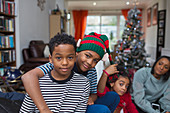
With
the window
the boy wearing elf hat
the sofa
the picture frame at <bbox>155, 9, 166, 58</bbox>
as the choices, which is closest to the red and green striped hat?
the boy wearing elf hat

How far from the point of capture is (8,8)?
336 centimetres

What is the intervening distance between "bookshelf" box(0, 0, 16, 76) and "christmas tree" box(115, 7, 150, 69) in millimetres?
2333

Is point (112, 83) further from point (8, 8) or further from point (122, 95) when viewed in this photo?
point (8, 8)

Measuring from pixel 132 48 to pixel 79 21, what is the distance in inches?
274

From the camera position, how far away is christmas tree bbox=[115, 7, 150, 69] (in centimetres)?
403

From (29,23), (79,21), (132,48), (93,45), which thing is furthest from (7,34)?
(79,21)

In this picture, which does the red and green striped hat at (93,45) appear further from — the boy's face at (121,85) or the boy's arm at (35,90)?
the boy's face at (121,85)

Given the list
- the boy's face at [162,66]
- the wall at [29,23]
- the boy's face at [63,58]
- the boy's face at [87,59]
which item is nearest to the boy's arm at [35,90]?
the boy's face at [63,58]

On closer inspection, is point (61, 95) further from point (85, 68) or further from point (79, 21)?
point (79, 21)

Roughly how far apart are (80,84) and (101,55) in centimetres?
25

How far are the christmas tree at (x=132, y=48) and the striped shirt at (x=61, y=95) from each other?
3028 mm

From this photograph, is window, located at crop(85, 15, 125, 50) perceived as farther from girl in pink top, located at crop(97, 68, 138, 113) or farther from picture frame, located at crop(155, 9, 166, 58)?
girl in pink top, located at crop(97, 68, 138, 113)

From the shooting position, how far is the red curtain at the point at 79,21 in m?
10.6

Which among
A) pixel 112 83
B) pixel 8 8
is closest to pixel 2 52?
pixel 8 8
